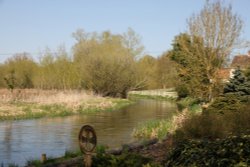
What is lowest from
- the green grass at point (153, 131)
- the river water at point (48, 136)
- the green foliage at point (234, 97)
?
the river water at point (48, 136)

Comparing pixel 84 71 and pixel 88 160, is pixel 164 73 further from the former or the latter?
pixel 88 160

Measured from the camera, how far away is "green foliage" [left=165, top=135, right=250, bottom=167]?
506 cm

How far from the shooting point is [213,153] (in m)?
5.42

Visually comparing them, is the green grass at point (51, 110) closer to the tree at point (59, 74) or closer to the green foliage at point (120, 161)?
the tree at point (59, 74)

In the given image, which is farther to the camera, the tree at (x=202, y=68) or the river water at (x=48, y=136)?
the tree at (x=202, y=68)

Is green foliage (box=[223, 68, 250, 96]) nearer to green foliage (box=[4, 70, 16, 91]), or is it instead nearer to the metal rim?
the metal rim

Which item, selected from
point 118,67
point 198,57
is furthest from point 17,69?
point 198,57

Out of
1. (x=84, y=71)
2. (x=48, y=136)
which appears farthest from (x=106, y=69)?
(x=48, y=136)

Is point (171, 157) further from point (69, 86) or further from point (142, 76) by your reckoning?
point (142, 76)

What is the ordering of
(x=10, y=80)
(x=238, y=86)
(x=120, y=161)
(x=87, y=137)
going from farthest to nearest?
(x=10, y=80) → (x=238, y=86) → (x=87, y=137) → (x=120, y=161)

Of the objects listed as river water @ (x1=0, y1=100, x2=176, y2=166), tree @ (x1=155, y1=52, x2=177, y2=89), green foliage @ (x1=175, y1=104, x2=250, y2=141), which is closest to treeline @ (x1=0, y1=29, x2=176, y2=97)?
tree @ (x1=155, y1=52, x2=177, y2=89)

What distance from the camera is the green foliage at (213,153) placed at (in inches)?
199

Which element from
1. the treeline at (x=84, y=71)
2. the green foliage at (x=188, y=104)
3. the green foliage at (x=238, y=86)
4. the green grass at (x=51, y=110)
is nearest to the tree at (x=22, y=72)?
the treeline at (x=84, y=71)

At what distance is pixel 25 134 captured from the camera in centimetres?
1786
